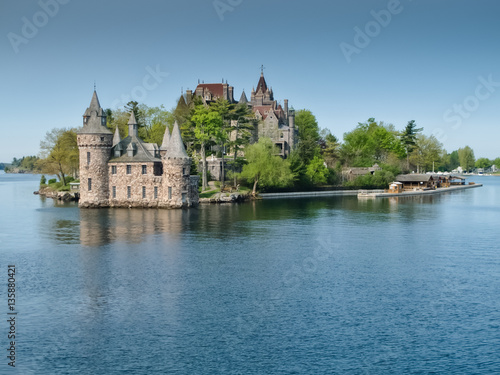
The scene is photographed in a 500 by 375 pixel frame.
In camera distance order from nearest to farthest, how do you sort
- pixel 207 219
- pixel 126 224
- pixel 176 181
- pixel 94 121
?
1. pixel 126 224
2. pixel 207 219
3. pixel 176 181
4. pixel 94 121

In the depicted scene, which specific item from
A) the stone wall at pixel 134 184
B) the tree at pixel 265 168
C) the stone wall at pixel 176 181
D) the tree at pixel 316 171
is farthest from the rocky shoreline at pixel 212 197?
the tree at pixel 316 171

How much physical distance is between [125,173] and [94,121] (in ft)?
30.7

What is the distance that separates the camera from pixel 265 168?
104m

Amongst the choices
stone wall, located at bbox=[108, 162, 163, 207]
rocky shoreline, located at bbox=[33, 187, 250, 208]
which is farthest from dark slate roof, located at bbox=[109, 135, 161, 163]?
rocky shoreline, located at bbox=[33, 187, 250, 208]

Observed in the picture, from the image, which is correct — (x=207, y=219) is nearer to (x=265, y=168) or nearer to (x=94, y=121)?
(x=94, y=121)

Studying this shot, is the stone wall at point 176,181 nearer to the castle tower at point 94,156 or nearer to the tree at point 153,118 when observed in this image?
the castle tower at point 94,156

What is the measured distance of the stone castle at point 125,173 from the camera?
3044 inches

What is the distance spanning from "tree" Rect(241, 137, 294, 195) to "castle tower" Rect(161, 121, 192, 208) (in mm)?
27833

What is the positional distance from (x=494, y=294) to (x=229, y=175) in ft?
252

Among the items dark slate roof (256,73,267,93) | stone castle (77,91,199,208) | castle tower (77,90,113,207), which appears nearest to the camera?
stone castle (77,91,199,208)

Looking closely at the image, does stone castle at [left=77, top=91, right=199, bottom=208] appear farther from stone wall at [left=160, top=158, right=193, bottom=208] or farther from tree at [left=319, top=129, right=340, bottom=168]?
tree at [left=319, top=129, right=340, bottom=168]

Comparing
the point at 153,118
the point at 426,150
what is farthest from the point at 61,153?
the point at 426,150

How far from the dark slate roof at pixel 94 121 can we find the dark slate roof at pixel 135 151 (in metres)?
3.51

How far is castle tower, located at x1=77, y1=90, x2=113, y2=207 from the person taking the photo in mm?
78812
